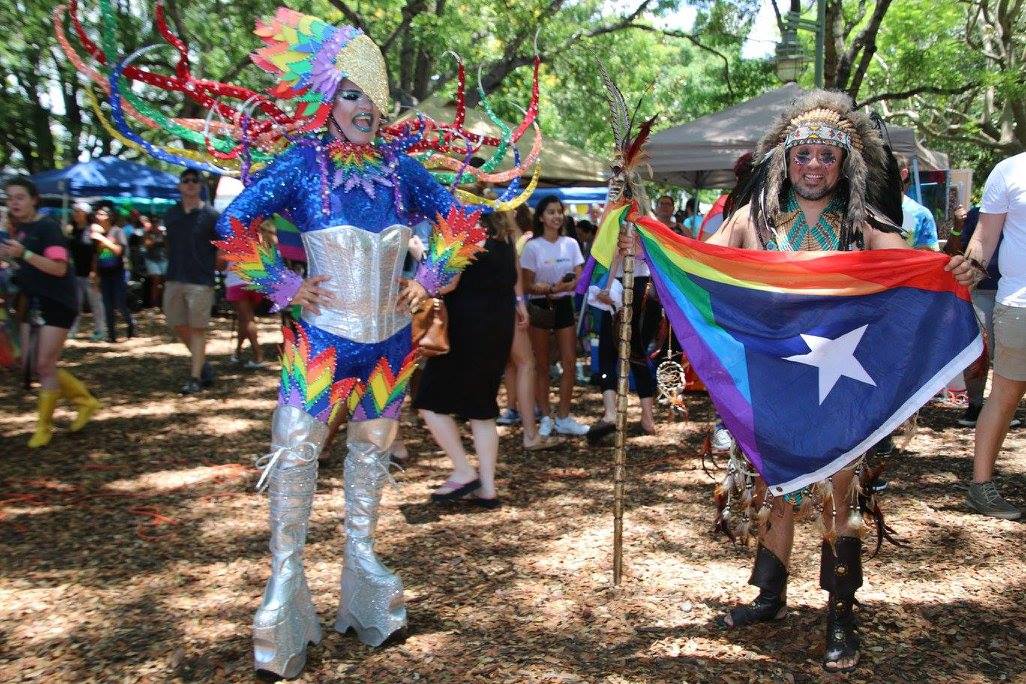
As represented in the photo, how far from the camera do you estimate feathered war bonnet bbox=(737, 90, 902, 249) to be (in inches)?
127

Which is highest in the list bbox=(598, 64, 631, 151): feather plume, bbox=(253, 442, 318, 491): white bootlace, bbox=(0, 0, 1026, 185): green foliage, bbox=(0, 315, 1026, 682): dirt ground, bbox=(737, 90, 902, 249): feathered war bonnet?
bbox=(0, 0, 1026, 185): green foliage

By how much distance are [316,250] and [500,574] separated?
183 centimetres

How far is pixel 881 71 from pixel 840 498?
920 inches

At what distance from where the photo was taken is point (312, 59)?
318 centimetres

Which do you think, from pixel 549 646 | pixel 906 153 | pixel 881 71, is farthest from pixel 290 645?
pixel 881 71

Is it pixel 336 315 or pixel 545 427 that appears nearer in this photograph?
pixel 336 315

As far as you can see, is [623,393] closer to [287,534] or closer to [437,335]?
[437,335]

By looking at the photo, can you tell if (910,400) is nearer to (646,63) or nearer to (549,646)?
(549,646)

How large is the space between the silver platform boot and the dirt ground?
6.0 inches

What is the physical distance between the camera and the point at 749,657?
3266 millimetres

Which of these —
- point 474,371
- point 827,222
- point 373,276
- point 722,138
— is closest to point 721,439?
point 827,222

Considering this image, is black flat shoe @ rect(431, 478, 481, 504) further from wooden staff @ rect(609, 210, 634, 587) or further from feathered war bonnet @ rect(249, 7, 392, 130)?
feathered war bonnet @ rect(249, 7, 392, 130)

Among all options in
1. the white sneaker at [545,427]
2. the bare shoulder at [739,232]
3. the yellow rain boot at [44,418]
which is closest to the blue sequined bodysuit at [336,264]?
the bare shoulder at [739,232]

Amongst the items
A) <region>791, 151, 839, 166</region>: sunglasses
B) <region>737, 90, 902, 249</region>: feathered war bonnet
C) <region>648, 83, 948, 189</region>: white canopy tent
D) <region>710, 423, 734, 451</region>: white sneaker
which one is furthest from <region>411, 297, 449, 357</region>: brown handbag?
<region>648, 83, 948, 189</region>: white canopy tent
